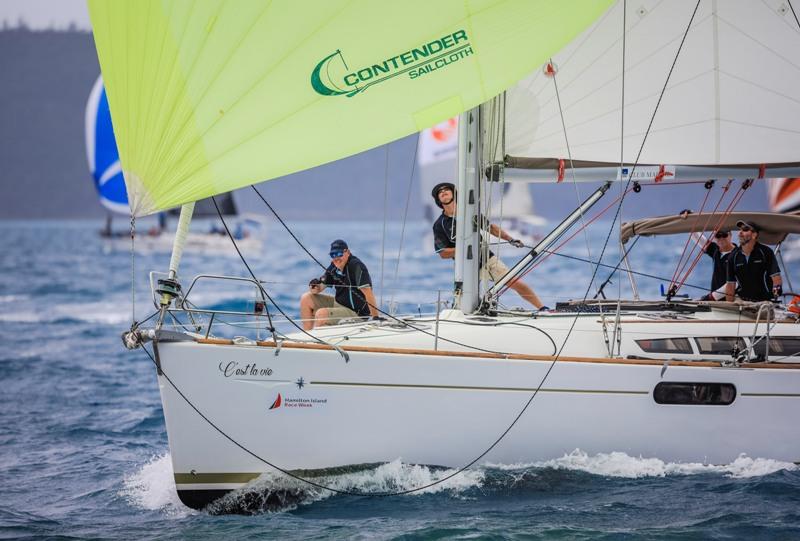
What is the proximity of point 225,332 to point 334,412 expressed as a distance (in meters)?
Answer: 8.47

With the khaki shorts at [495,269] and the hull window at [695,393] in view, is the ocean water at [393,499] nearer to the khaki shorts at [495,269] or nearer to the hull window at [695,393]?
the hull window at [695,393]

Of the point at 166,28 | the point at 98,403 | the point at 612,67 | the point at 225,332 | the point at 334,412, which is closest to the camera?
the point at 166,28

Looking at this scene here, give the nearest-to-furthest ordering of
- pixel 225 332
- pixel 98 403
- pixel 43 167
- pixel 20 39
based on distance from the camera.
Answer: pixel 98 403
pixel 225 332
pixel 43 167
pixel 20 39

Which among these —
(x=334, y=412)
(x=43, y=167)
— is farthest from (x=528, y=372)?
(x=43, y=167)

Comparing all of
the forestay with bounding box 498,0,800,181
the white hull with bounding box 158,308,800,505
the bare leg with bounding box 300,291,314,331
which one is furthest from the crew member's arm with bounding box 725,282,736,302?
the bare leg with bounding box 300,291,314,331

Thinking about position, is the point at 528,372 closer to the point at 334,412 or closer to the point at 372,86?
the point at 334,412

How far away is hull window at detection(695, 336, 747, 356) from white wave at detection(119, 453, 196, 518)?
3.60m

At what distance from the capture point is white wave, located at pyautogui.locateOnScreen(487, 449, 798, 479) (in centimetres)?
643

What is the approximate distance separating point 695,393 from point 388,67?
9.60 feet

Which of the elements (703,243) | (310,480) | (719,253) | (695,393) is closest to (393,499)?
(310,480)

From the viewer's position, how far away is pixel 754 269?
780 cm

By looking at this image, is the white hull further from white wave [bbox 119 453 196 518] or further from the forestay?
the forestay

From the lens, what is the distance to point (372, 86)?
232 inches

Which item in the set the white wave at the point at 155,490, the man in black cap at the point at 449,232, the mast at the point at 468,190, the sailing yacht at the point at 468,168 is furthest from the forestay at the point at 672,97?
the white wave at the point at 155,490
